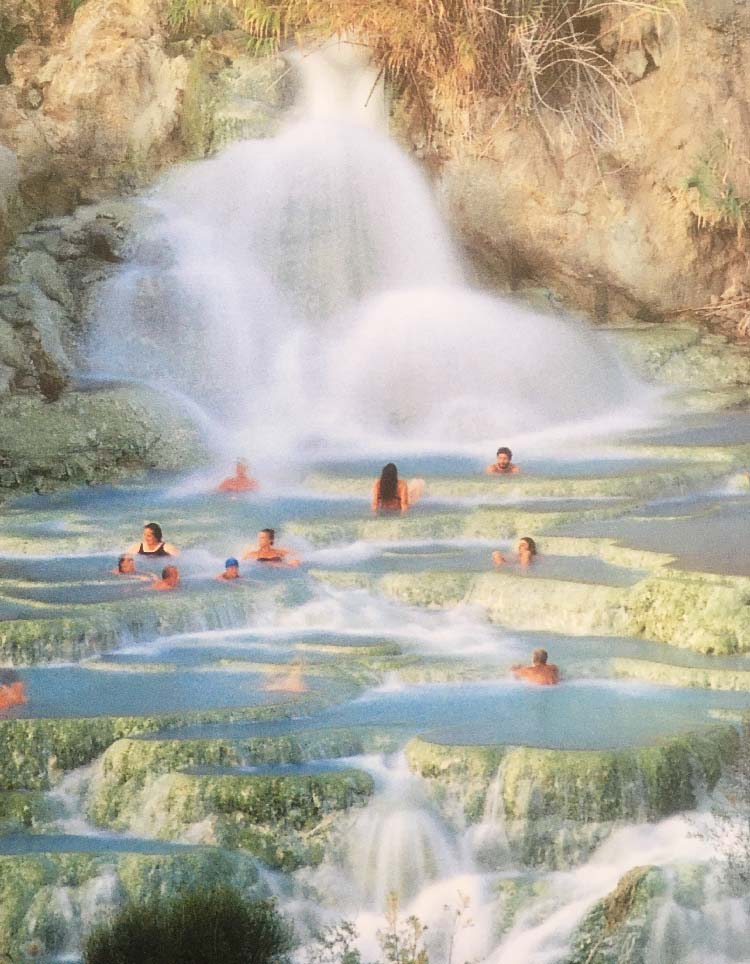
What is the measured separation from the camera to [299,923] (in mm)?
6430

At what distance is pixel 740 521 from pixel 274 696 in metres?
3.72

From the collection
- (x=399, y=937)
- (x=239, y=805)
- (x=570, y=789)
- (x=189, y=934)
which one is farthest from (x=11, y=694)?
(x=570, y=789)

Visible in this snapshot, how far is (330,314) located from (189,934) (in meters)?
8.75

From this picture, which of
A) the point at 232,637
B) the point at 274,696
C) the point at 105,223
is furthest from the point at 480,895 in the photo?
the point at 105,223

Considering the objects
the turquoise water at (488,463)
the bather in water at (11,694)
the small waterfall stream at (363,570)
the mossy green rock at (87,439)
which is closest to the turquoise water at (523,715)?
the small waterfall stream at (363,570)

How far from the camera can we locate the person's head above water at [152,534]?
31.2 feet

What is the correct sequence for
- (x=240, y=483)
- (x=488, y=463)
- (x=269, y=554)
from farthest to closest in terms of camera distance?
(x=488, y=463)
(x=240, y=483)
(x=269, y=554)

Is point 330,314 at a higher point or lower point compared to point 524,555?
higher

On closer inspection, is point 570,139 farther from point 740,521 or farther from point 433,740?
point 433,740

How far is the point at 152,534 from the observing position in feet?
31.2

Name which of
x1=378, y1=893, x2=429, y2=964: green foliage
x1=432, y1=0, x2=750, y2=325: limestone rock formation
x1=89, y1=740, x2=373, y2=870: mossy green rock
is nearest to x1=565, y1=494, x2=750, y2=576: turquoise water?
x1=89, y1=740, x2=373, y2=870: mossy green rock

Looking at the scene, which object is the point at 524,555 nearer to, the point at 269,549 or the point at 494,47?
the point at 269,549

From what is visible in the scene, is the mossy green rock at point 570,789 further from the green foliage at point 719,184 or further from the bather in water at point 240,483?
the green foliage at point 719,184

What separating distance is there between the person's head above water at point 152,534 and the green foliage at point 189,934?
353 cm
